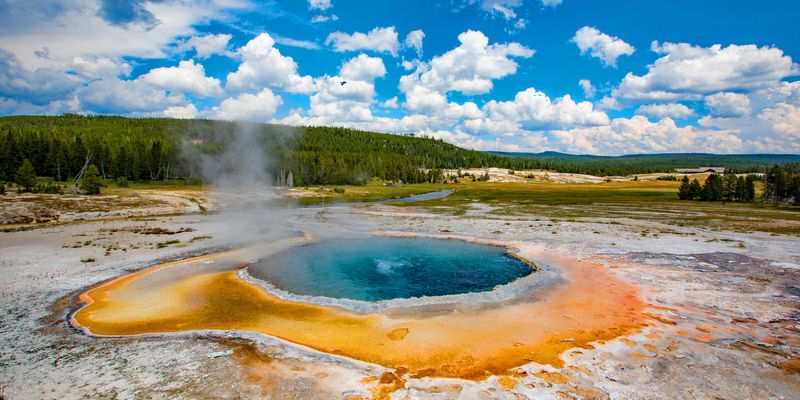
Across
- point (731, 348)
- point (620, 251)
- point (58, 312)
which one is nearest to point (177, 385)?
point (58, 312)

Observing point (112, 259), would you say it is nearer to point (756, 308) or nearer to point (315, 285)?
point (315, 285)

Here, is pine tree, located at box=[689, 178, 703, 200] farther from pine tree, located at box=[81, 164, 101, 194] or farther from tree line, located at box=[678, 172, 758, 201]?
pine tree, located at box=[81, 164, 101, 194]

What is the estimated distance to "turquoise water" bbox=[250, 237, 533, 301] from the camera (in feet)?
62.3

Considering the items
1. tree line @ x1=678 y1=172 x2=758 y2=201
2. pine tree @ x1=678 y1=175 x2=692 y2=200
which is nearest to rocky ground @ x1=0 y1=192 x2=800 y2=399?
tree line @ x1=678 y1=172 x2=758 y2=201

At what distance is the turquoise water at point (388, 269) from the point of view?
62.3 ft

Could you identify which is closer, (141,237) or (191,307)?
(191,307)

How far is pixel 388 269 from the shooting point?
22984mm

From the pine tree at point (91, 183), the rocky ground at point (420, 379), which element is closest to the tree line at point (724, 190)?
the rocky ground at point (420, 379)

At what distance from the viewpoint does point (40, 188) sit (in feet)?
183

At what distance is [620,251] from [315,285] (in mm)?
20148

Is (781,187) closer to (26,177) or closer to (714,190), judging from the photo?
(714,190)

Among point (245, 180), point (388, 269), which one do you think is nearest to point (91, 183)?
point (245, 180)

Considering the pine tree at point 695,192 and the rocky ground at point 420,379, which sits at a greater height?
the pine tree at point 695,192

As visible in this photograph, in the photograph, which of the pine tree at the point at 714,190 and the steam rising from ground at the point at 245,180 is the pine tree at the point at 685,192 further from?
the steam rising from ground at the point at 245,180
